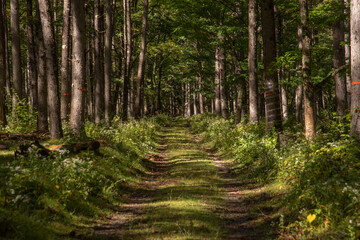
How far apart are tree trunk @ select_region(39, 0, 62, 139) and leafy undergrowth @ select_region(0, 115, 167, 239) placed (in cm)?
125

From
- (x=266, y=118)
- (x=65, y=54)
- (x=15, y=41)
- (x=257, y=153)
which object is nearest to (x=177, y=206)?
(x=257, y=153)

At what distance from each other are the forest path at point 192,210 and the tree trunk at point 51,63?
4.05 m

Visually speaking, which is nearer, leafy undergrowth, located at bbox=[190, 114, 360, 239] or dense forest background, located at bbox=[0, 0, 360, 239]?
leafy undergrowth, located at bbox=[190, 114, 360, 239]

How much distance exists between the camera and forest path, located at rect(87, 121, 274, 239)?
600 centimetres

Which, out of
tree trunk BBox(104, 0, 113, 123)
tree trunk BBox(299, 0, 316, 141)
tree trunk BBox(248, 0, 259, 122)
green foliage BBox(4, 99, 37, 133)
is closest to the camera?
tree trunk BBox(299, 0, 316, 141)

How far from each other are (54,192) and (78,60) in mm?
7310

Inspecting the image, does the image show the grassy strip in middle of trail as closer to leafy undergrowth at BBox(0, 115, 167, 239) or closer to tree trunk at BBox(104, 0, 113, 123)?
leafy undergrowth at BBox(0, 115, 167, 239)

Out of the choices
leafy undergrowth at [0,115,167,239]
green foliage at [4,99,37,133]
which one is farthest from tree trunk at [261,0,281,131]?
green foliage at [4,99,37,133]

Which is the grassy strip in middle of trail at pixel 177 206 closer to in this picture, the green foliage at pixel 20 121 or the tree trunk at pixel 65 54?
the green foliage at pixel 20 121

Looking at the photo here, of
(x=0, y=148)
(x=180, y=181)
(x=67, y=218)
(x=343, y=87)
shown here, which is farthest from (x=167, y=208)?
(x=343, y=87)

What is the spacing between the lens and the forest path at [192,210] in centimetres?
600

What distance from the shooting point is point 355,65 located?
24.5ft

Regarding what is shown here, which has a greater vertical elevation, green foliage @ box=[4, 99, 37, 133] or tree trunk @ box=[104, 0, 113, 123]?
tree trunk @ box=[104, 0, 113, 123]

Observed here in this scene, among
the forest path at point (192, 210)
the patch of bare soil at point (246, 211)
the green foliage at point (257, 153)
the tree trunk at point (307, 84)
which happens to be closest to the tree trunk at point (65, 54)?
the forest path at point (192, 210)
